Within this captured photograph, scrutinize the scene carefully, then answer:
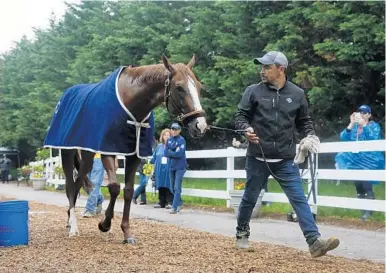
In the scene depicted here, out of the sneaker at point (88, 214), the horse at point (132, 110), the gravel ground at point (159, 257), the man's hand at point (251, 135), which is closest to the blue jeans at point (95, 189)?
the sneaker at point (88, 214)

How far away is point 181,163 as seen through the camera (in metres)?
14.4

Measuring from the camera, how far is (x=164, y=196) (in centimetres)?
1565

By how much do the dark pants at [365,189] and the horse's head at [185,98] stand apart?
202 inches

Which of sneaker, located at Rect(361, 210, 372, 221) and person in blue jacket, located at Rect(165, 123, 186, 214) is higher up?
person in blue jacket, located at Rect(165, 123, 186, 214)

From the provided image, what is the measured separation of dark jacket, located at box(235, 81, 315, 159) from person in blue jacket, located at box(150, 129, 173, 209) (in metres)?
8.22

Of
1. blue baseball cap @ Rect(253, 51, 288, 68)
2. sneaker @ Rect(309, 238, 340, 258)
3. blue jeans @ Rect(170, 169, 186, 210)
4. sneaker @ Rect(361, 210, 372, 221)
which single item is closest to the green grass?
sneaker @ Rect(361, 210, 372, 221)

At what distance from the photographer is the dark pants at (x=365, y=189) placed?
11266 mm

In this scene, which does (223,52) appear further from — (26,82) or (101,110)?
(26,82)

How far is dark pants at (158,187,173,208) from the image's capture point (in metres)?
15.6

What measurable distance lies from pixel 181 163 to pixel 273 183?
22.2ft

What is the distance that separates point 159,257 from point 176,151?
7849mm

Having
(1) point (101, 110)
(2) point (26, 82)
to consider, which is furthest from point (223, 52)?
(2) point (26, 82)

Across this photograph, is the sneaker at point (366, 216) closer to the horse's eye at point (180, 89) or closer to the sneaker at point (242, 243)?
the sneaker at point (242, 243)

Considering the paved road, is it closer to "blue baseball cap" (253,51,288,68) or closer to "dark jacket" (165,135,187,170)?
"dark jacket" (165,135,187,170)
